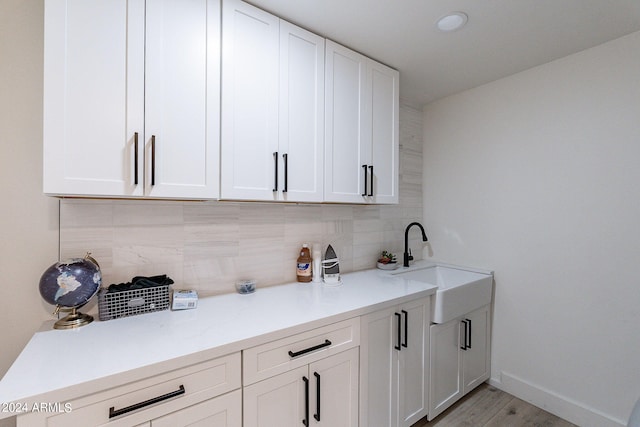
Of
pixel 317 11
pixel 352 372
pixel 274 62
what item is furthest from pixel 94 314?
pixel 317 11

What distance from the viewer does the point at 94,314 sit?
49.8 inches

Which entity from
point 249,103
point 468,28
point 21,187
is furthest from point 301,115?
point 21,187

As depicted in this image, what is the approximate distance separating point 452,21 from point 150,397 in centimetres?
215

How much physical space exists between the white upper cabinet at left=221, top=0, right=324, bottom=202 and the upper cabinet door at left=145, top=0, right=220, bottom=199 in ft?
0.18

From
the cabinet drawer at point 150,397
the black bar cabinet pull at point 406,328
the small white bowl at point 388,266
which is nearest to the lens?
the cabinet drawer at point 150,397

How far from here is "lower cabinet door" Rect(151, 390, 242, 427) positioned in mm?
927

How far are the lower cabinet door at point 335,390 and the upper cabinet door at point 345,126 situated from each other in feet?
2.88

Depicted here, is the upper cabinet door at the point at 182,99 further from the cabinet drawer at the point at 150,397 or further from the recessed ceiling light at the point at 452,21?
the recessed ceiling light at the point at 452,21

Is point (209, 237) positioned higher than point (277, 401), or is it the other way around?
point (209, 237)

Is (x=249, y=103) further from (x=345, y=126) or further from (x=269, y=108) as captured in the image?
(x=345, y=126)

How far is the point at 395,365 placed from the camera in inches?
62.5

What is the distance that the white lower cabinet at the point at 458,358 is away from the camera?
71.9 inches

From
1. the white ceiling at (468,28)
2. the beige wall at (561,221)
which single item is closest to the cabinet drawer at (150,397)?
the white ceiling at (468,28)

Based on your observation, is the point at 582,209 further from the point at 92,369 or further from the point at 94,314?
the point at 94,314
